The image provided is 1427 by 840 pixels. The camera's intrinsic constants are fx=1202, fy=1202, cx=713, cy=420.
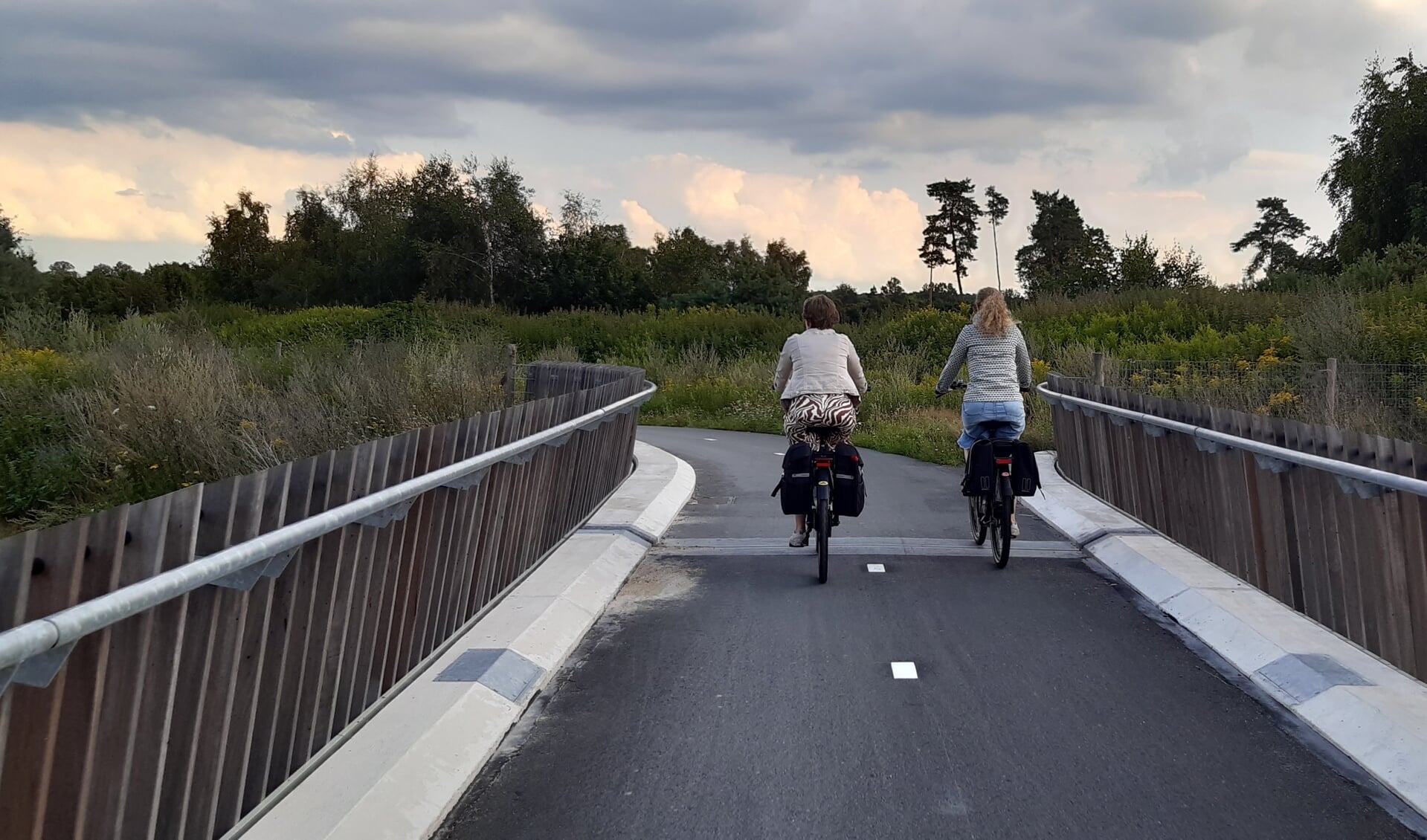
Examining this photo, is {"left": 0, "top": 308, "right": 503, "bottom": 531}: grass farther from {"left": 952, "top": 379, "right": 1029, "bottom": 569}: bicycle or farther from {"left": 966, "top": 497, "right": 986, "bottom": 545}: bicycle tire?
{"left": 952, "top": 379, "right": 1029, "bottom": 569}: bicycle

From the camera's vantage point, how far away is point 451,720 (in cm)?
484

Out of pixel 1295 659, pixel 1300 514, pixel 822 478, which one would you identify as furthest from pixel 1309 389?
pixel 1295 659

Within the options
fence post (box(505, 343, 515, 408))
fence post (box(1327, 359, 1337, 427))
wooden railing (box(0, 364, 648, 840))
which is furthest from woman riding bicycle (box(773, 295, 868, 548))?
fence post (box(505, 343, 515, 408))

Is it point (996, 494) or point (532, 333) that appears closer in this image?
point (996, 494)

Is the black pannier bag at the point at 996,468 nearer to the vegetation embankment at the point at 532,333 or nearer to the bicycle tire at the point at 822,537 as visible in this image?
the bicycle tire at the point at 822,537

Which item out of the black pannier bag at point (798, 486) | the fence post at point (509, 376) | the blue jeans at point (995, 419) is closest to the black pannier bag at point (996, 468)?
the blue jeans at point (995, 419)

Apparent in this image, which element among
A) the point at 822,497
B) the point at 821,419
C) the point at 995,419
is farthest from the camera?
the point at 995,419

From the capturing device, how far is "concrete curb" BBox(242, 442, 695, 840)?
3.92 meters

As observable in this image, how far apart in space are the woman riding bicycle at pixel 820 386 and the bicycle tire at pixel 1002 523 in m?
1.15

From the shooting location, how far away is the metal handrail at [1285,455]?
16.6ft

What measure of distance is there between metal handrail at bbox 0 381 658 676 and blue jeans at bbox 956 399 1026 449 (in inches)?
177

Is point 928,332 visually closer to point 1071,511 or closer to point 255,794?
point 1071,511

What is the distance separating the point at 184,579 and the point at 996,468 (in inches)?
259

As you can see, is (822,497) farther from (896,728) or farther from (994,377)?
(896,728)
